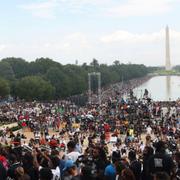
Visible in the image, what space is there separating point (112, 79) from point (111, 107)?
8447 centimetres

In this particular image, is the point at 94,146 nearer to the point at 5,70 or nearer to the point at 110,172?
the point at 110,172

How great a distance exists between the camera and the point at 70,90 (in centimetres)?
8412

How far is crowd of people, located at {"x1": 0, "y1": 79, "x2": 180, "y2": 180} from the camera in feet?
27.7

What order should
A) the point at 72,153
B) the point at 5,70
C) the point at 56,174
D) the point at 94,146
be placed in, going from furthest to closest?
the point at 5,70 → the point at 94,146 → the point at 72,153 → the point at 56,174

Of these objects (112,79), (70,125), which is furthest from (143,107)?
(112,79)

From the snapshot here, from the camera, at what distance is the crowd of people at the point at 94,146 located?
8445 millimetres

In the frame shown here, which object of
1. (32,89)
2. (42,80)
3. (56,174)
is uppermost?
(56,174)

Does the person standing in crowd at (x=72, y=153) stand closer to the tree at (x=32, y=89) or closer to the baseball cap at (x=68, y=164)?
the baseball cap at (x=68, y=164)

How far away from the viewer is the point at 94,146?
33.7 feet

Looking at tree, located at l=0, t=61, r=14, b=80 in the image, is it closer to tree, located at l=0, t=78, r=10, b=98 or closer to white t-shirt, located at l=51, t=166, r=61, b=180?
tree, located at l=0, t=78, r=10, b=98

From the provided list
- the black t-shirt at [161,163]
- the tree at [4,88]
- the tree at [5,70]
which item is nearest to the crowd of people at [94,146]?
the black t-shirt at [161,163]

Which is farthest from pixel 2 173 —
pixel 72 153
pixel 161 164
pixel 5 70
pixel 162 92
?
pixel 162 92

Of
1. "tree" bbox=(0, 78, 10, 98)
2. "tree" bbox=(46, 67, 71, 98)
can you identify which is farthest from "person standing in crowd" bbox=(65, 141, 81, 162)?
"tree" bbox=(46, 67, 71, 98)

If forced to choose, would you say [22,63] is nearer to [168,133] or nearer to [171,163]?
[168,133]
